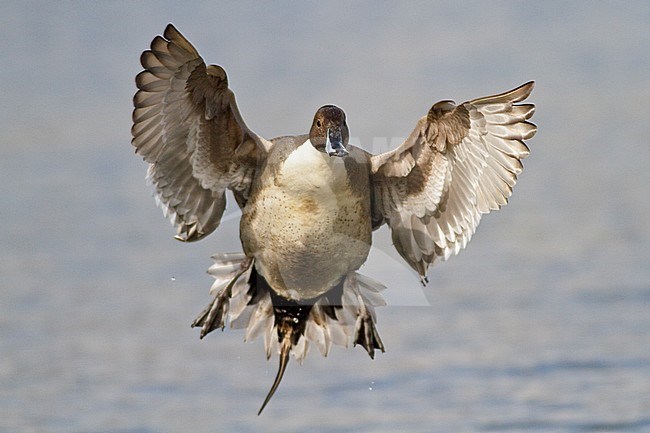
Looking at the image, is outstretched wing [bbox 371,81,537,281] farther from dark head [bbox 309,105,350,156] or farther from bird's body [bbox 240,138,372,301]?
dark head [bbox 309,105,350,156]

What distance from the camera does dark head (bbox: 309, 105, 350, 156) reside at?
17.6 ft

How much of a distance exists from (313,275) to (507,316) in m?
3.07

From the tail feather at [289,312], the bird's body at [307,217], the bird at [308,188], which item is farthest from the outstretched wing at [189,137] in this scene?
the tail feather at [289,312]

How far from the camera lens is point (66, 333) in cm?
824

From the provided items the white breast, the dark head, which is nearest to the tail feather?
the white breast

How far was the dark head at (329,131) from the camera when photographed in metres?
5.37

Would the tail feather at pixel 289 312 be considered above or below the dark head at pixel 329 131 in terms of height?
below

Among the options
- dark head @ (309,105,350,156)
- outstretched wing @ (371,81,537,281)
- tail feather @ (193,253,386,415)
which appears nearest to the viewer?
dark head @ (309,105,350,156)

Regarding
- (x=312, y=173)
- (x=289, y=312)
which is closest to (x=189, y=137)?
(x=312, y=173)

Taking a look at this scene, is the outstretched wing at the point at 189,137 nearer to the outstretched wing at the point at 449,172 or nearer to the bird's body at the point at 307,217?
the bird's body at the point at 307,217

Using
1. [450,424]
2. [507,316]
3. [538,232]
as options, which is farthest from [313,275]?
[538,232]

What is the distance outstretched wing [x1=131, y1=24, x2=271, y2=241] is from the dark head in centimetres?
30

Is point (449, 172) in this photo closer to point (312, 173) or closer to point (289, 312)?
point (312, 173)

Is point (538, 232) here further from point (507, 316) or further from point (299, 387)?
point (299, 387)
